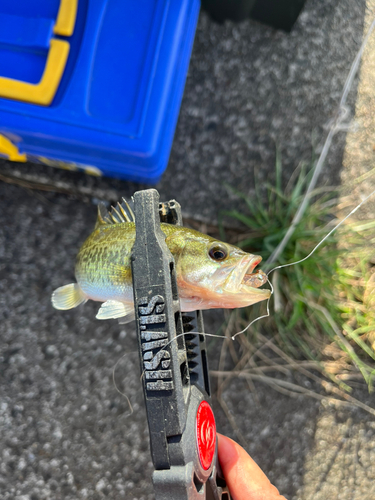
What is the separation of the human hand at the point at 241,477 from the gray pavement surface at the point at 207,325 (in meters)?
0.46

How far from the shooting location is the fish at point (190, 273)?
108cm

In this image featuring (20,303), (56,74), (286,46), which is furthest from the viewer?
(286,46)

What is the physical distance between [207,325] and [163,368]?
97 centimetres

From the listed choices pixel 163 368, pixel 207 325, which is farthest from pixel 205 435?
pixel 207 325

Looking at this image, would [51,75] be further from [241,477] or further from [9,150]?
[241,477]

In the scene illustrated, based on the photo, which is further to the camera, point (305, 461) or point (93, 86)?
point (305, 461)

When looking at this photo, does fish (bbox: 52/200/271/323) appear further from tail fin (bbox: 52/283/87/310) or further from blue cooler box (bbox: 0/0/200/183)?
blue cooler box (bbox: 0/0/200/183)

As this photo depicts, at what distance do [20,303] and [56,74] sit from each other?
1.10 metres

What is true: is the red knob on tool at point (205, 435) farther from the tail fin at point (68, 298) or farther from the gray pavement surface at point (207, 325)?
the gray pavement surface at point (207, 325)

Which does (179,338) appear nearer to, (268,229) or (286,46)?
(268,229)

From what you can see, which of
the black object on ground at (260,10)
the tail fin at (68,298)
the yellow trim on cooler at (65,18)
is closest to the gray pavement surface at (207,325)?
the black object on ground at (260,10)

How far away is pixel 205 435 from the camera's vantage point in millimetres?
1064

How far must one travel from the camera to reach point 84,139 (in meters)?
1.29

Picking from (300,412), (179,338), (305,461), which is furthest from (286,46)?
(305,461)
